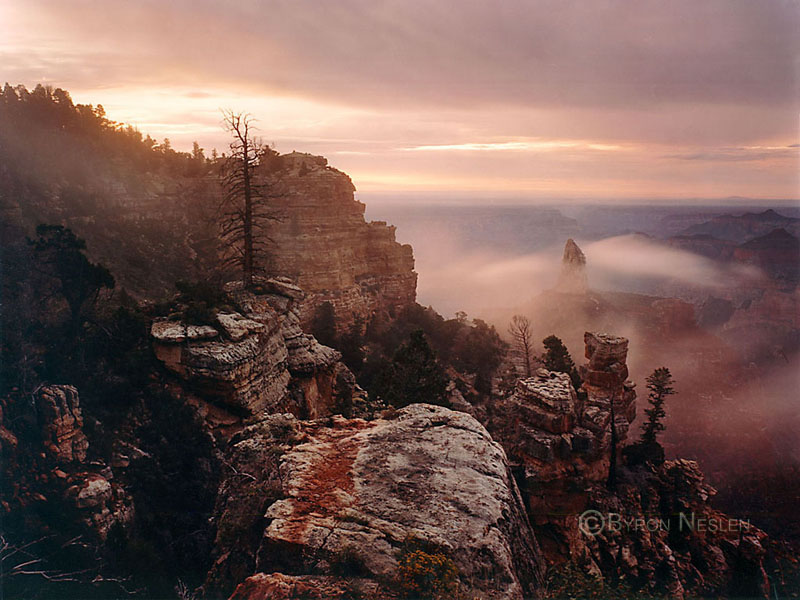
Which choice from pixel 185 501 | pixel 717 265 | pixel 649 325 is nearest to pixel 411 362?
pixel 185 501

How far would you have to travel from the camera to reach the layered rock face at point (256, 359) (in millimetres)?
12148

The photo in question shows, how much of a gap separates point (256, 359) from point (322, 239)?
78.4 ft

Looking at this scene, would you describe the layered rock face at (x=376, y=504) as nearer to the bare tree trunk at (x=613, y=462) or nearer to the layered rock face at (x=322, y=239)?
the bare tree trunk at (x=613, y=462)

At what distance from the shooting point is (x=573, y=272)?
93250 mm

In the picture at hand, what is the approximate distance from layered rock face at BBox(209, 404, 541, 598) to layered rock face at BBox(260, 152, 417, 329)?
2636 centimetres

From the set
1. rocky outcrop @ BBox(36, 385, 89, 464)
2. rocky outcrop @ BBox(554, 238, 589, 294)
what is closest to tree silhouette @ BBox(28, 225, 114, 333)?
rocky outcrop @ BBox(36, 385, 89, 464)

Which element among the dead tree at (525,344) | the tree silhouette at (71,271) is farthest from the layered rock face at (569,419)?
the tree silhouette at (71,271)

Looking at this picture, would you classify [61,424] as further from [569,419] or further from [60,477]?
[569,419]

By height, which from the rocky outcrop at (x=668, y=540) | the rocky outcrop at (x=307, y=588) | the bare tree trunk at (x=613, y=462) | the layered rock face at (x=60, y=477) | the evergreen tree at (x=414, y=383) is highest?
the rocky outcrop at (x=307, y=588)

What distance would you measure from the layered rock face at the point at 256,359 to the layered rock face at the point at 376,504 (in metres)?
4.15

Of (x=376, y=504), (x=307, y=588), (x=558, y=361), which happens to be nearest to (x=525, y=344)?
(x=558, y=361)

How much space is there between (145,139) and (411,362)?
32312 mm

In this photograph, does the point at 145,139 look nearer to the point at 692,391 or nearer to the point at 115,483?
the point at 115,483

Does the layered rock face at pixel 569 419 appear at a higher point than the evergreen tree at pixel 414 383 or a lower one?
lower
